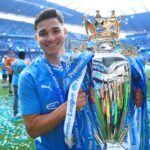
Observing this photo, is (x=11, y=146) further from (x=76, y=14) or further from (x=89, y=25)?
(x=76, y=14)

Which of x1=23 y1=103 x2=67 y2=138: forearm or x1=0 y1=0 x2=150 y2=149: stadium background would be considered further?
x1=0 y1=0 x2=150 y2=149: stadium background

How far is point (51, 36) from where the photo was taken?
1.66m

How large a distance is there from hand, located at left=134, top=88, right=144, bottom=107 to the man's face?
44cm

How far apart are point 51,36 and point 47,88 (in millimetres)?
260

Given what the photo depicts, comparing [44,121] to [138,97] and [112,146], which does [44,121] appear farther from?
[138,97]

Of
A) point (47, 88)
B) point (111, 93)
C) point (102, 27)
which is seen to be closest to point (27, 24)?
point (102, 27)

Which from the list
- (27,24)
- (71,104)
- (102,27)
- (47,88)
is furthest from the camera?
(27,24)

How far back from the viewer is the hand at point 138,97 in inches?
65.3

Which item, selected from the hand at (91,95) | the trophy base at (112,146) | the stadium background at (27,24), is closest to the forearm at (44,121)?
the hand at (91,95)

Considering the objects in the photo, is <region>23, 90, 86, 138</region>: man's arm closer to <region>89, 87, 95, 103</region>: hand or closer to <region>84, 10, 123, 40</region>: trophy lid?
<region>89, 87, 95, 103</region>: hand

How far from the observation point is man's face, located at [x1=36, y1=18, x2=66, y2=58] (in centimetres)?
166

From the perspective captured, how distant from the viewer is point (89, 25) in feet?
5.80

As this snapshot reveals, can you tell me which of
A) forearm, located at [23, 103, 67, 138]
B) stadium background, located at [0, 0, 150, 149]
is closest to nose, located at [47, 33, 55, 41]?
forearm, located at [23, 103, 67, 138]

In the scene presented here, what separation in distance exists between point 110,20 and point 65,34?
0.82ft
